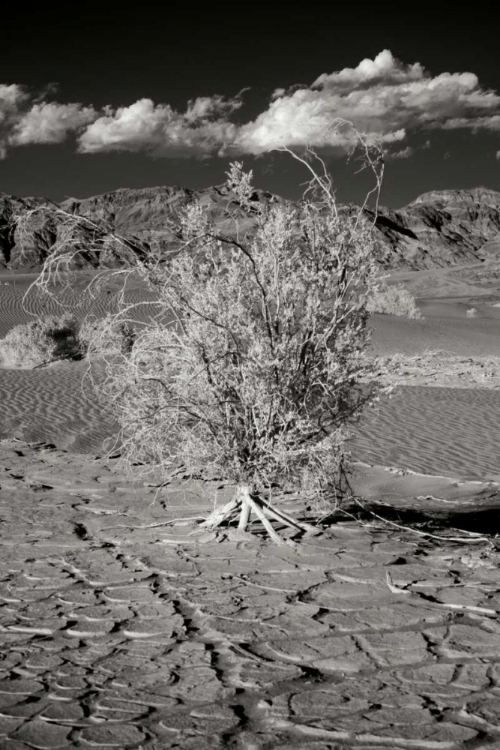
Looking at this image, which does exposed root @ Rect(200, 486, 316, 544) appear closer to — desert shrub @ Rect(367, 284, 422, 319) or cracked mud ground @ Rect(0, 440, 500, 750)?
cracked mud ground @ Rect(0, 440, 500, 750)

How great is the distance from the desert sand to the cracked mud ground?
12 mm

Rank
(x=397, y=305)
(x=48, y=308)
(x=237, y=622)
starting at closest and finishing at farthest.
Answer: (x=237, y=622) < (x=48, y=308) < (x=397, y=305)

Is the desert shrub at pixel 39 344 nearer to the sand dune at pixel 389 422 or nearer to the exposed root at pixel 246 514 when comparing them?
the sand dune at pixel 389 422

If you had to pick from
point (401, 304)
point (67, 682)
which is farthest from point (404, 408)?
point (401, 304)

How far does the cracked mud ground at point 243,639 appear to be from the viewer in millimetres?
3076

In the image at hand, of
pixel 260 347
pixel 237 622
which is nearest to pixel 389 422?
pixel 260 347

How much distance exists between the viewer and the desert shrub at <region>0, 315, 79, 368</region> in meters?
21.2

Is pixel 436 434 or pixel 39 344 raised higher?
pixel 39 344

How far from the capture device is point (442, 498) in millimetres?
8234

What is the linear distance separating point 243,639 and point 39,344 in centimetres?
1897

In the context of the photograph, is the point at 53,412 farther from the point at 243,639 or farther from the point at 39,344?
the point at 243,639

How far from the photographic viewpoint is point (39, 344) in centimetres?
2184

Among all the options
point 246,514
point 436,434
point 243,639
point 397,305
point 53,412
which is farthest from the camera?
point 397,305

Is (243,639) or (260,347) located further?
(260,347)
